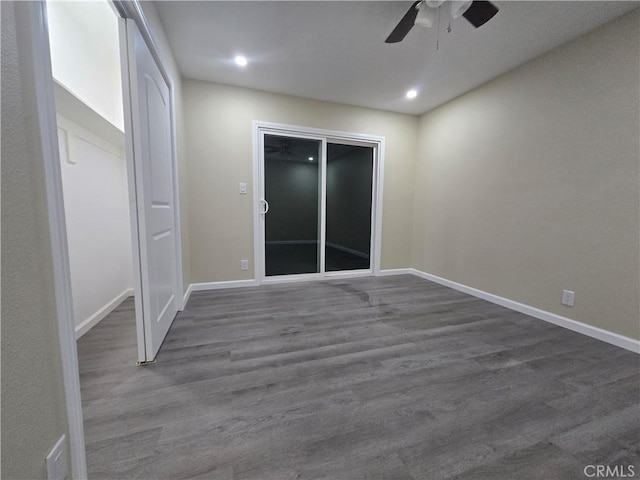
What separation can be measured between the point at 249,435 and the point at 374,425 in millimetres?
575

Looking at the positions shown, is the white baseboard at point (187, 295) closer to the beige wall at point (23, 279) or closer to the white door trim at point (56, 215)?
the white door trim at point (56, 215)

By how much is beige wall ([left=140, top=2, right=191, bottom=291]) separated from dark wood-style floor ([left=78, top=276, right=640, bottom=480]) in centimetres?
76

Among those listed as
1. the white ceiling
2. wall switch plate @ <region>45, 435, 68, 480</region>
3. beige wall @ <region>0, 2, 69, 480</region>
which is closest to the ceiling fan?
the white ceiling

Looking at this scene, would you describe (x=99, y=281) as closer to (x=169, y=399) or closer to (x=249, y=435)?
(x=169, y=399)

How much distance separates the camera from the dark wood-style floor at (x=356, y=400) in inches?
40.1

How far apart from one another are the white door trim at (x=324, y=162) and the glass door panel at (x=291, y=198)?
0.13 metres

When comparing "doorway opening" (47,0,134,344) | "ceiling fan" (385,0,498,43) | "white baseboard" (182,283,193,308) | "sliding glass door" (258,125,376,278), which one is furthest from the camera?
"sliding glass door" (258,125,376,278)

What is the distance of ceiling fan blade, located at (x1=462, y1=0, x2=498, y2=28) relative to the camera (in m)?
1.54

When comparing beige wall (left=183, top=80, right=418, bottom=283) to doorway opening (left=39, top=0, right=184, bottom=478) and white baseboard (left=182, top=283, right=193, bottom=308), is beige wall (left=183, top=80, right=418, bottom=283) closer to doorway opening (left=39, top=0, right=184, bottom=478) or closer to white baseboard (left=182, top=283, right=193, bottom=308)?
white baseboard (left=182, top=283, right=193, bottom=308)

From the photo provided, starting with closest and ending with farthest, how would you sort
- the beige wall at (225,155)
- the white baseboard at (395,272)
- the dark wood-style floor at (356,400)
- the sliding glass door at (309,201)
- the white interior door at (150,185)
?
the dark wood-style floor at (356,400) < the white interior door at (150,185) < the beige wall at (225,155) < the sliding glass door at (309,201) < the white baseboard at (395,272)

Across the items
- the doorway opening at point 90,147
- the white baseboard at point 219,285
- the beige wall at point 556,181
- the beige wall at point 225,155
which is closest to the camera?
the doorway opening at point 90,147

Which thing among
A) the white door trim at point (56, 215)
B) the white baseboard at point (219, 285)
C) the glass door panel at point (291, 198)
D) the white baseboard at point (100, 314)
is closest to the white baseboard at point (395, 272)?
the glass door panel at point (291, 198)

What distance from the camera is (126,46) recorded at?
1.40 meters

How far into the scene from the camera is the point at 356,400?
1.35 meters
